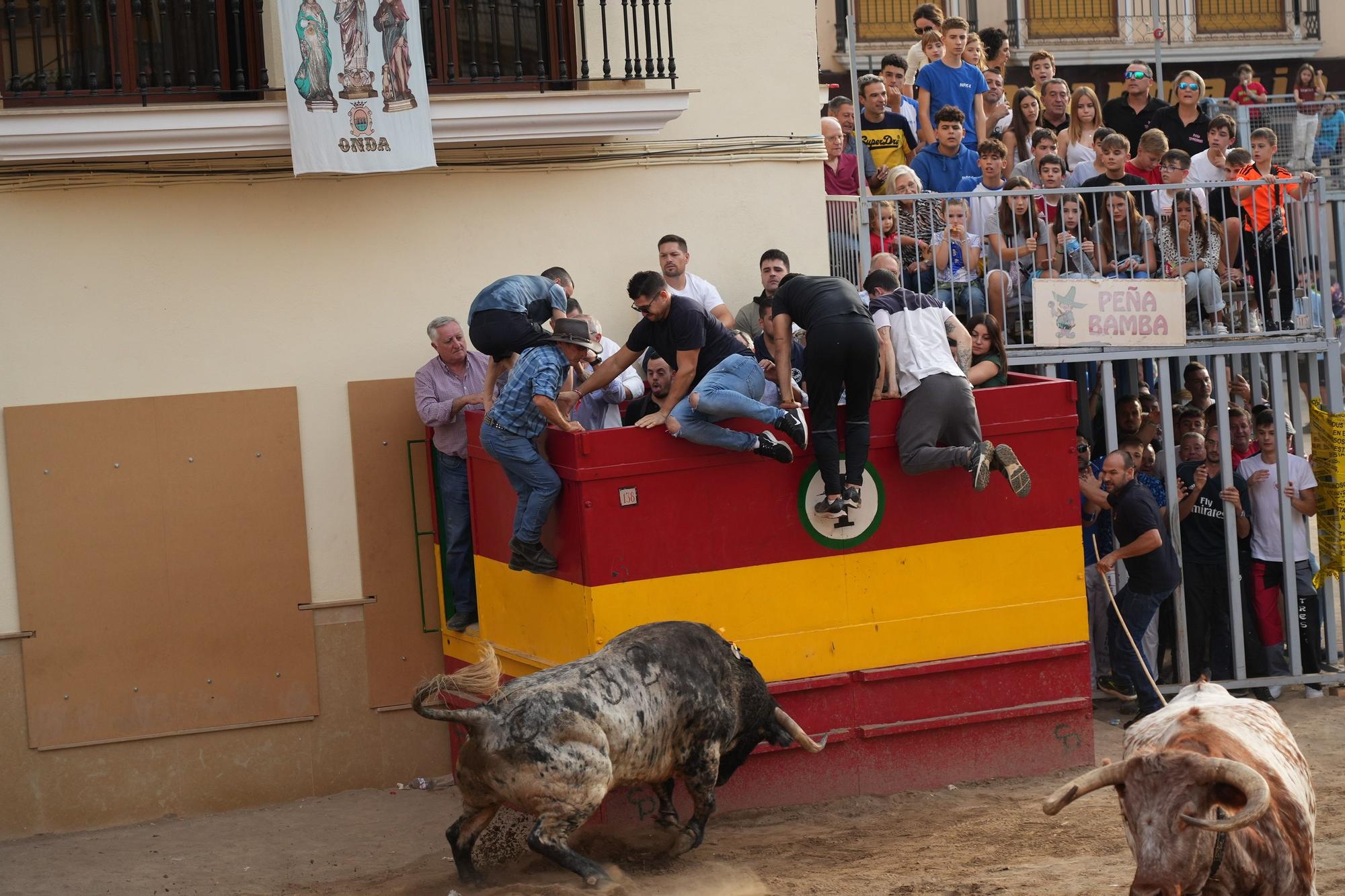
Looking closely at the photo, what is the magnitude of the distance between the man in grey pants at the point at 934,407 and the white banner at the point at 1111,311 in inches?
74.5

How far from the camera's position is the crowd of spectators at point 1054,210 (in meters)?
12.6

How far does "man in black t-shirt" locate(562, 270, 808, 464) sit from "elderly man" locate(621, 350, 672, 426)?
7 centimetres

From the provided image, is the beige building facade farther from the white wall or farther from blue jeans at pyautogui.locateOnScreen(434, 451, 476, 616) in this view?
blue jeans at pyautogui.locateOnScreen(434, 451, 476, 616)

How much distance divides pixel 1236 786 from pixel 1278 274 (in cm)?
781

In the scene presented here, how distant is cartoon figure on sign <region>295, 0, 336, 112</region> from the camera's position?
35.7ft

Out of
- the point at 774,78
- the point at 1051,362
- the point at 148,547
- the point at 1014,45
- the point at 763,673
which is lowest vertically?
the point at 763,673

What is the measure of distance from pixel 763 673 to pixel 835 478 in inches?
52.5

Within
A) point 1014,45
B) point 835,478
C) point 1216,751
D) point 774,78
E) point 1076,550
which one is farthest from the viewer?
point 1014,45

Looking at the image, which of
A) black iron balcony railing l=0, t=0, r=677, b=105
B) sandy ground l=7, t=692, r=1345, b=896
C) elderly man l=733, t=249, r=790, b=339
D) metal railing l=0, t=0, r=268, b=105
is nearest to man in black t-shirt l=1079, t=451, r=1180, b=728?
sandy ground l=7, t=692, r=1345, b=896

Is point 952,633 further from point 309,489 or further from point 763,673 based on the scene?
point 309,489

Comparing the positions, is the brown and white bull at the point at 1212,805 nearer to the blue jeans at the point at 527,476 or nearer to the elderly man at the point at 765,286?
the blue jeans at the point at 527,476

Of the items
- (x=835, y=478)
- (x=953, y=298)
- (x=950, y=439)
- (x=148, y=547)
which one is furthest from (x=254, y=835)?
(x=953, y=298)

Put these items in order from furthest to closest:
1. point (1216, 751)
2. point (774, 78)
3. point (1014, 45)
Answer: point (1014, 45) → point (774, 78) → point (1216, 751)

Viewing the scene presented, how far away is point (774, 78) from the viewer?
39.8 feet
